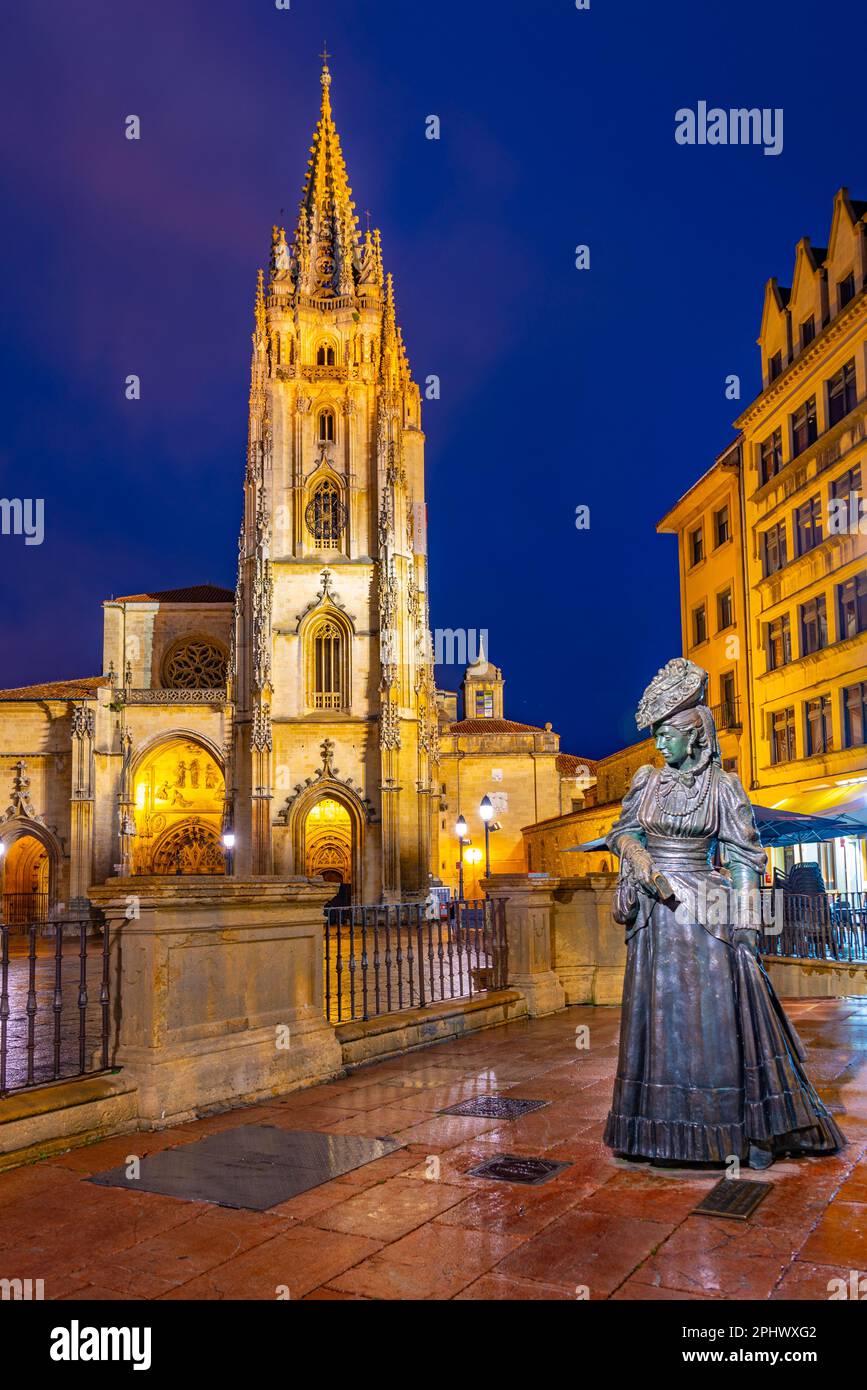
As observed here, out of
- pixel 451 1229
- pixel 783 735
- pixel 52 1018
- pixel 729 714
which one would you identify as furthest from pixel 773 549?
pixel 451 1229

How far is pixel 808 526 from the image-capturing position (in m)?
26.8

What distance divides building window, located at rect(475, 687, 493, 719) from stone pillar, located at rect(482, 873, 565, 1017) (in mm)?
63127

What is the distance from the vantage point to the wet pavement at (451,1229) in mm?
3666

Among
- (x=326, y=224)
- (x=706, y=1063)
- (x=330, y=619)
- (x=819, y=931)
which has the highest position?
(x=326, y=224)

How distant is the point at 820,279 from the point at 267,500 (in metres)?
22.8

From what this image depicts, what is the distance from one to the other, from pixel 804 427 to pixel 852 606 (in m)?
5.62

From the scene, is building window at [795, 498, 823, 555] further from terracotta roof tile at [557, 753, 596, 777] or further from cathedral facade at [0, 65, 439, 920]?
terracotta roof tile at [557, 753, 596, 777]

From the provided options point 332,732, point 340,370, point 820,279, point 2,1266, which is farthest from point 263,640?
point 2,1266

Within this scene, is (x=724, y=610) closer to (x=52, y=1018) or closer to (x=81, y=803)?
(x=52, y=1018)

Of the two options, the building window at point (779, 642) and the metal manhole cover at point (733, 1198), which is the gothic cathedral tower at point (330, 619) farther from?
the metal manhole cover at point (733, 1198)

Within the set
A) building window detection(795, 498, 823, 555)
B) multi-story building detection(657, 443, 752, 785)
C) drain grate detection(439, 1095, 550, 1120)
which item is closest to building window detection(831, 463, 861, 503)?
building window detection(795, 498, 823, 555)

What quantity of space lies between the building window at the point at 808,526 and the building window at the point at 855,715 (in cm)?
403
